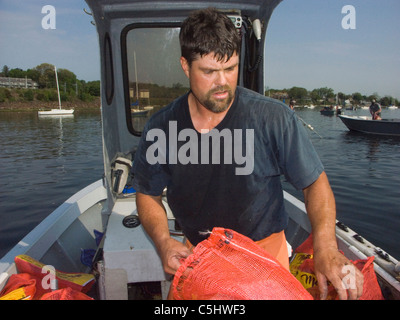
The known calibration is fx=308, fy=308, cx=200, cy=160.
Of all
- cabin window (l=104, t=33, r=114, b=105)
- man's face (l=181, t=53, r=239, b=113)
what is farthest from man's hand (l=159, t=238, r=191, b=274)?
cabin window (l=104, t=33, r=114, b=105)

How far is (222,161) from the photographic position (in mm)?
1994

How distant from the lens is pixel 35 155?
20188 millimetres

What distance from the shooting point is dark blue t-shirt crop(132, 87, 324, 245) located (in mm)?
1881

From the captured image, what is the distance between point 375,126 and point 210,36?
1075 inches

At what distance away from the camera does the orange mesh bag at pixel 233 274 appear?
151 centimetres

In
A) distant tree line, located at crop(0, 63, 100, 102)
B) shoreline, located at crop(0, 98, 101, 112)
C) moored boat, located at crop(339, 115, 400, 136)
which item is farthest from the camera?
distant tree line, located at crop(0, 63, 100, 102)

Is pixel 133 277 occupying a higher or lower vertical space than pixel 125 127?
lower

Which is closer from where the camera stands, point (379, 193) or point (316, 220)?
point (316, 220)

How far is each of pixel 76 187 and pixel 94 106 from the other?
80298 millimetres

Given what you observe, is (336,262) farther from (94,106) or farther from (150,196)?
(94,106)

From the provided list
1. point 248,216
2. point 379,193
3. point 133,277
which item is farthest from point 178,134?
point 379,193

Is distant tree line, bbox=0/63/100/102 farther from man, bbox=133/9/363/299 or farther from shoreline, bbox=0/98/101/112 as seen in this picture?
man, bbox=133/9/363/299
